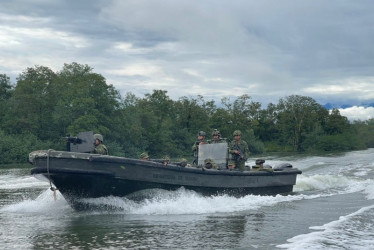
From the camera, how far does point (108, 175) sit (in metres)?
13.8

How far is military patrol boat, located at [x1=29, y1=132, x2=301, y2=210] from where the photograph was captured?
44.3ft

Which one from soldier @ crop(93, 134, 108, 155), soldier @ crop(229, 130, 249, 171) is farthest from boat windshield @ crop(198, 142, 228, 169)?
soldier @ crop(93, 134, 108, 155)

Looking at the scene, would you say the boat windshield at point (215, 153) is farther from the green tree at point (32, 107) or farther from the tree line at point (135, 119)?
the green tree at point (32, 107)

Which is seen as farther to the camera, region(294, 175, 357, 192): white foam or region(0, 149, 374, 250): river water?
region(294, 175, 357, 192): white foam

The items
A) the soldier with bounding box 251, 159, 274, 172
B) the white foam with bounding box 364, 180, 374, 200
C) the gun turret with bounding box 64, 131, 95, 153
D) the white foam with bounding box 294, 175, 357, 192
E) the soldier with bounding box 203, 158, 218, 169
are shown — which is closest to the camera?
the gun turret with bounding box 64, 131, 95, 153

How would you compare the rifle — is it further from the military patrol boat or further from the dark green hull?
the dark green hull

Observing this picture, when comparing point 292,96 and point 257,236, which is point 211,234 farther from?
point 292,96

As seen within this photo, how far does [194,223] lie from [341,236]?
3428 millimetres

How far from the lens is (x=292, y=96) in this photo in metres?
95.6

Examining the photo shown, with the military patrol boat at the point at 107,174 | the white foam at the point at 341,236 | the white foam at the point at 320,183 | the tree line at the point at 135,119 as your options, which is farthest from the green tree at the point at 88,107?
the white foam at the point at 341,236

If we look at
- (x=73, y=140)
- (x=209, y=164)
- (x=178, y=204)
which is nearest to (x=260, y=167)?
(x=209, y=164)

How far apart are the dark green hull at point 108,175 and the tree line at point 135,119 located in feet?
99.7

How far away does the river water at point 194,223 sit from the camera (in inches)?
399

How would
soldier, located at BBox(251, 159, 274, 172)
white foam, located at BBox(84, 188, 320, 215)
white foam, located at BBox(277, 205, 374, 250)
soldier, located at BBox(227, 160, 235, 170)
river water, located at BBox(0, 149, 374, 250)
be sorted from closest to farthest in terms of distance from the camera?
white foam, located at BBox(277, 205, 374, 250) < river water, located at BBox(0, 149, 374, 250) < white foam, located at BBox(84, 188, 320, 215) < soldier, located at BBox(227, 160, 235, 170) < soldier, located at BBox(251, 159, 274, 172)
